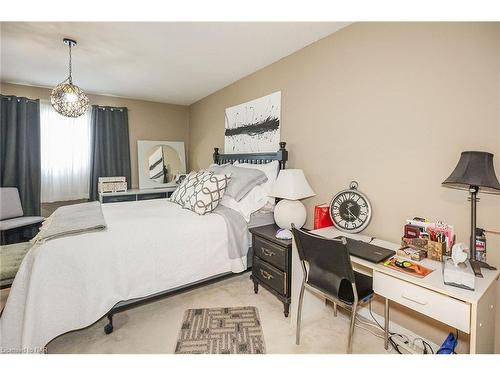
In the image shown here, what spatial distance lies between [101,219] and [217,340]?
50.8 inches

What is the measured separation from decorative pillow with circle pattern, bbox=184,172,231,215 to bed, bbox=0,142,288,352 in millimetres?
99

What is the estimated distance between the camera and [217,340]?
172cm

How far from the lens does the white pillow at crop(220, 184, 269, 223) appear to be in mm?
2439

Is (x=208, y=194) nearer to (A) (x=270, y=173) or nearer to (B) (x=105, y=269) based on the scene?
(A) (x=270, y=173)

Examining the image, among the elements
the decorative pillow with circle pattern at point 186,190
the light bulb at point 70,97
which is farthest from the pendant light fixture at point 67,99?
the decorative pillow with circle pattern at point 186,190

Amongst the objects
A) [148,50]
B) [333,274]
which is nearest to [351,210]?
[333,274]

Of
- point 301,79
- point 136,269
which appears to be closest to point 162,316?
point 136,269

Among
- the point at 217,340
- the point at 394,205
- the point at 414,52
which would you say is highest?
the point at 414,52

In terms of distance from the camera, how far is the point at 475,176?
1.22m

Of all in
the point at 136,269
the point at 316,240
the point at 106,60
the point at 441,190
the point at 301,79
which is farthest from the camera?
the point at 106,60

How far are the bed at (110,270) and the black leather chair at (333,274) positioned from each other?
0.89 metres
